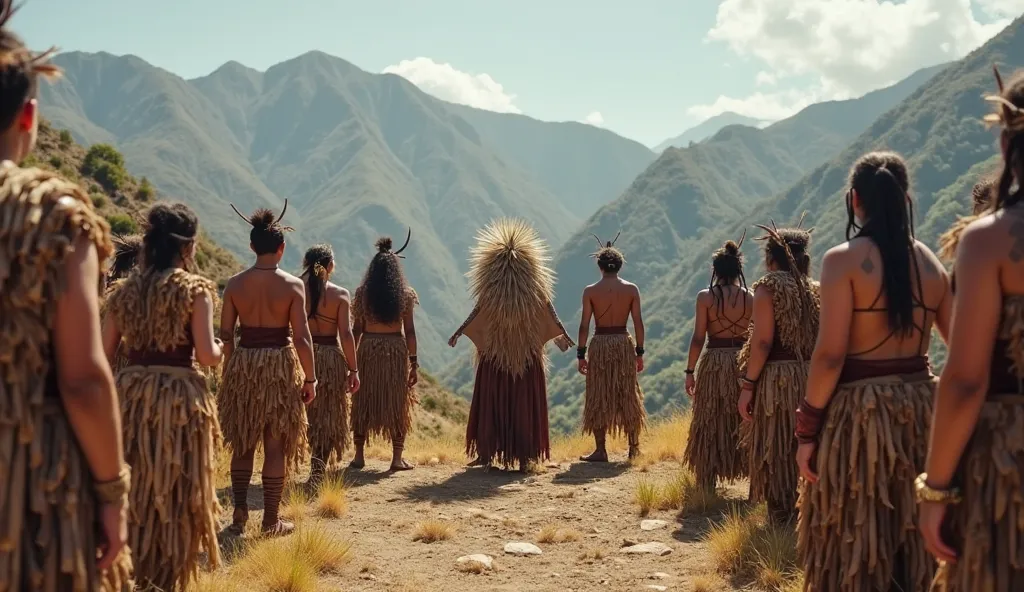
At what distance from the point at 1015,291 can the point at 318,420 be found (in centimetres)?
709

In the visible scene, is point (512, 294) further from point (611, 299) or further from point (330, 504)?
point (330, 504)

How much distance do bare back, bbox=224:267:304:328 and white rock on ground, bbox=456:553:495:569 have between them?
2.05m

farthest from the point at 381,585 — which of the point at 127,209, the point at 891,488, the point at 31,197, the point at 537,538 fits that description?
the point at 127,209

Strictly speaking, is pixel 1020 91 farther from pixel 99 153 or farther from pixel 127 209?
pixel 99 153

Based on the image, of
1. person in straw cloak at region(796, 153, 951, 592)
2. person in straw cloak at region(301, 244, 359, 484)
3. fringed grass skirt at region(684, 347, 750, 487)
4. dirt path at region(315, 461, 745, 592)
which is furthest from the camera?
person in straw cloak at region(301, 244, 359, 484)

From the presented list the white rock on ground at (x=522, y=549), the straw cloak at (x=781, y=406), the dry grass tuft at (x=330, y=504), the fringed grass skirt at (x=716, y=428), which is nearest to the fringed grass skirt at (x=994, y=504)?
the straw cloak at (x=781, y=406)

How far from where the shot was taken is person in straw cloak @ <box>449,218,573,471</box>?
9266mm

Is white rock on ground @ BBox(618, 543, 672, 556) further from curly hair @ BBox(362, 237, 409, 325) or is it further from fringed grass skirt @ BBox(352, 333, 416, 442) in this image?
curly hair @ BBox(362, 237, 409, 325)

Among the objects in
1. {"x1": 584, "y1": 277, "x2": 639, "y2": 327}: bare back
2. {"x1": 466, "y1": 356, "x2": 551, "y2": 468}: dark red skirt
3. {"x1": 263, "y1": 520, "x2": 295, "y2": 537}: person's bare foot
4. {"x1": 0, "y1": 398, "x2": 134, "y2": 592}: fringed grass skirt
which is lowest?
{"x1": 263, "y1": 520, "x2": 295, "y2": 537}: person's bare foot

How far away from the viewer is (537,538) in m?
6.56

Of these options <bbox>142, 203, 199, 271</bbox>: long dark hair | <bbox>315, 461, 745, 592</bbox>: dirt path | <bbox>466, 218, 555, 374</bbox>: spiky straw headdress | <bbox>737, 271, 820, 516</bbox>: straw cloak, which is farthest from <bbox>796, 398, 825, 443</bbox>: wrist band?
<bbox>466, 218, 555, 374</bbox>: spiky straw headdress

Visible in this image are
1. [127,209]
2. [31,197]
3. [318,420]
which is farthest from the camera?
[127,209]

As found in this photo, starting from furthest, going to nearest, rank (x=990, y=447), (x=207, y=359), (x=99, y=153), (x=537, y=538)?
(x=99, y=153), (x=537, y=538), (x=207, y=359), (x=990, y=447)

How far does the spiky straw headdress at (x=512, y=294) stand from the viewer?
30.2 ft
